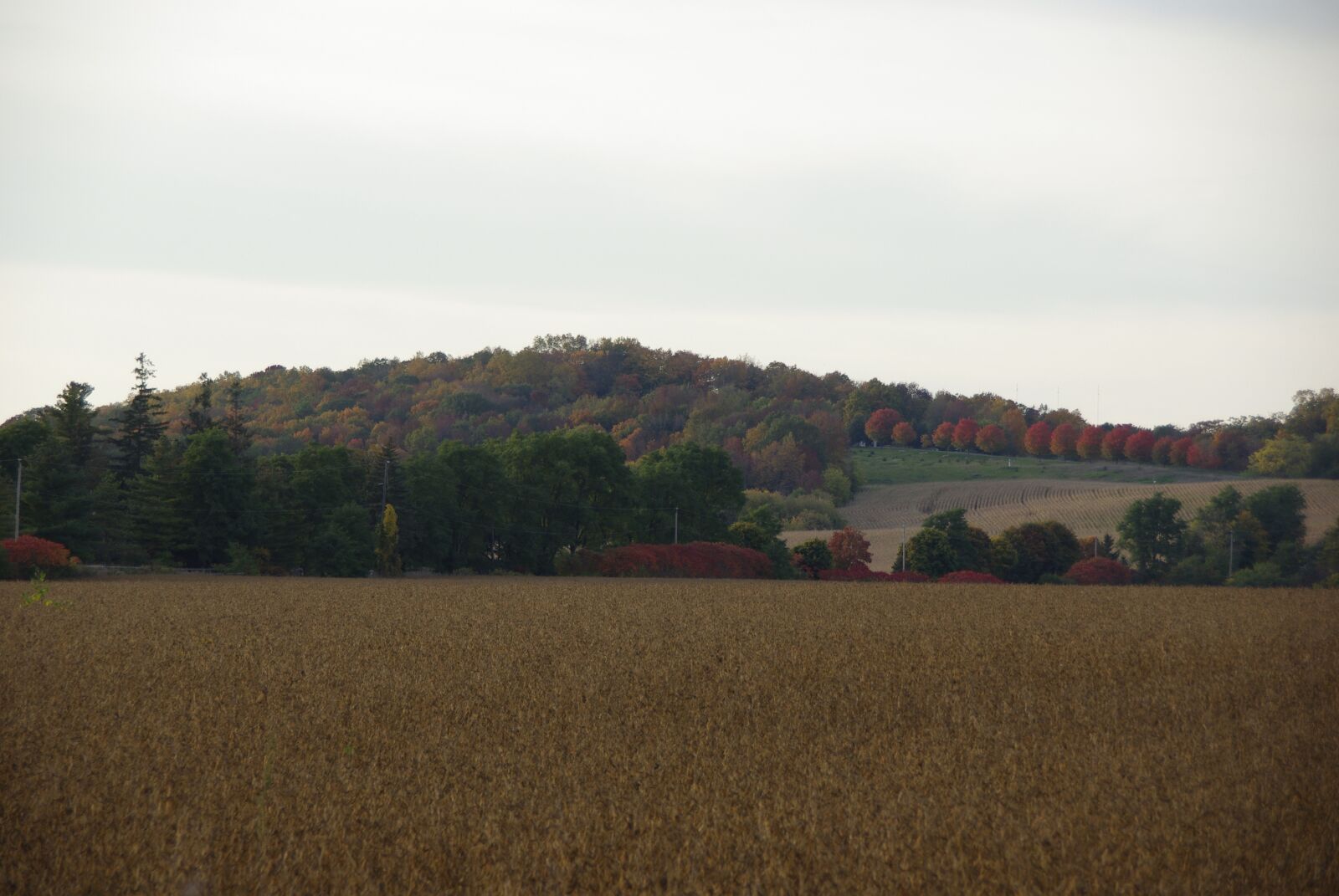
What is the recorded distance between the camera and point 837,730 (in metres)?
15.4

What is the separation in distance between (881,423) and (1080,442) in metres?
28.7

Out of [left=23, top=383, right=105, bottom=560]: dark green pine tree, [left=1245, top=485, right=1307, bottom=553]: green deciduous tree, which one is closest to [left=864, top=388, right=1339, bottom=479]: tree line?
[left=1245, top=485, right=1307, bottom=553]: green deciduous tree

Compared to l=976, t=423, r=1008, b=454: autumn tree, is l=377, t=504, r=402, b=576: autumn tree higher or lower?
lower

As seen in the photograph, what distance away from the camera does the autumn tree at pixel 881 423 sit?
178 metres

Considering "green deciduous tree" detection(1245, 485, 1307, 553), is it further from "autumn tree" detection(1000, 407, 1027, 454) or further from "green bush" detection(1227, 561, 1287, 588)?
"autumn tree" detection(1000, 407, 1027, 454)

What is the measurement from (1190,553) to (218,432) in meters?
72.1

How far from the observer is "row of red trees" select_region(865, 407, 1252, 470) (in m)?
146

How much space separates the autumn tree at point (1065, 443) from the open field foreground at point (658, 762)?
142768 millimetres

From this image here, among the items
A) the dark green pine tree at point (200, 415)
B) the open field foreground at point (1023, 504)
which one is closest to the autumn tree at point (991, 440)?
the open field foreground at point (1023, 504)

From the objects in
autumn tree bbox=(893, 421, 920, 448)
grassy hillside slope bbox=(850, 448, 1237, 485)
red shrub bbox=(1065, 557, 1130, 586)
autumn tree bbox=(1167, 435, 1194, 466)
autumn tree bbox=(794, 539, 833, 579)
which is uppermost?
autumn tree bbox=(893, 421, 920, 448)

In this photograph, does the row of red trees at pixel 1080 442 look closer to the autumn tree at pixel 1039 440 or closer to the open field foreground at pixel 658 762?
the autumn tree at pixel 1039 440

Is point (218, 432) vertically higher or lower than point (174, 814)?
higher

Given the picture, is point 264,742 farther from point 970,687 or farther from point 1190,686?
point 1190,686

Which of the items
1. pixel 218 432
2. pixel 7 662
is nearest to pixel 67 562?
pixel 218 432
